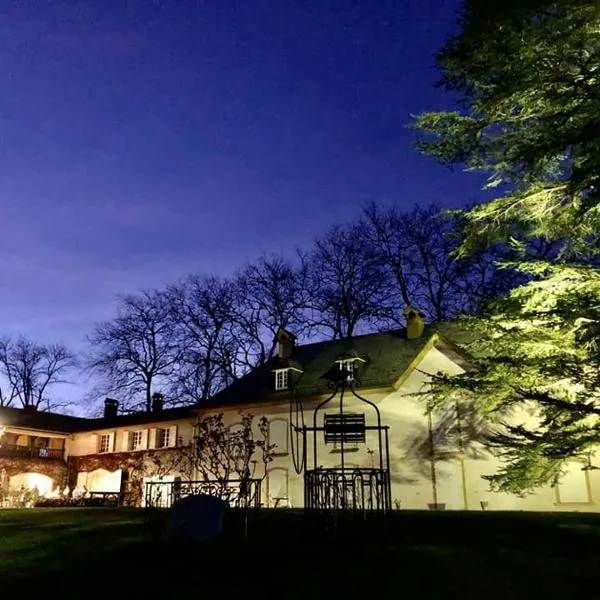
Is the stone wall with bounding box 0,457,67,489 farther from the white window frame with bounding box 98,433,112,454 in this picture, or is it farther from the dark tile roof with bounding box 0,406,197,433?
the white window frame with bounding box 98,433,112,454

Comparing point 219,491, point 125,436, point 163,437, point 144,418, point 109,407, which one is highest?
point 109,407

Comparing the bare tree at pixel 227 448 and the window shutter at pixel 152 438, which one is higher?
the window shutter at pixel 152 438

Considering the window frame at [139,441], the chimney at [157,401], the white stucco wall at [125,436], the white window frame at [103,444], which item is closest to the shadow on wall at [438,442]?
the white stucco wall at [125,436]

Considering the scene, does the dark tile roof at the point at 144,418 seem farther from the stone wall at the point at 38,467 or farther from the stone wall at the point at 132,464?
the stone wall at the point at 38,467

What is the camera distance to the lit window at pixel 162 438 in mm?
28734

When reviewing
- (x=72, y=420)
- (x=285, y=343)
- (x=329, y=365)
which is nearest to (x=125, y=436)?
(x=72, y=420)

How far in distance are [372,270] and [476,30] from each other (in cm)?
2399

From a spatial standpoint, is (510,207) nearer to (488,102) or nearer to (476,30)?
(488,102)

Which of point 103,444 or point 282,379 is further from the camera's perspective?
point 103,444

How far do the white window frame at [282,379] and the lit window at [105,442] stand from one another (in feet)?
40.6

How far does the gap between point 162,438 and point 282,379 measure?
26.5ft

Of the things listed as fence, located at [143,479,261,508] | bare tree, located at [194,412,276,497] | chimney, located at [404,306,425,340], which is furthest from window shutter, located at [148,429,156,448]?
fence, located at [143,479,261,508]

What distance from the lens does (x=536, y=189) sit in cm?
975

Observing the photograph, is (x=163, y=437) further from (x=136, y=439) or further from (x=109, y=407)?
(x=109, y=407)
